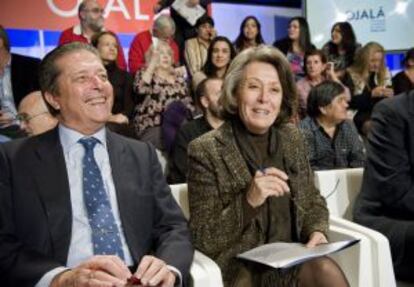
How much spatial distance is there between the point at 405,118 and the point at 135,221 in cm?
105

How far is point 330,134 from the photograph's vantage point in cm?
378

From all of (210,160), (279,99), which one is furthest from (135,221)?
(279,99)

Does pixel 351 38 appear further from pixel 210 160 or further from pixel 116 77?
pixel 210 160

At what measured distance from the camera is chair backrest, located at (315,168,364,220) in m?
2.47

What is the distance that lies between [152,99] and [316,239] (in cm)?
239

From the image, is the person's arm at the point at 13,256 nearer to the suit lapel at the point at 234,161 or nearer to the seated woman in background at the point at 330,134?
the suit lapel at the point at 234,161

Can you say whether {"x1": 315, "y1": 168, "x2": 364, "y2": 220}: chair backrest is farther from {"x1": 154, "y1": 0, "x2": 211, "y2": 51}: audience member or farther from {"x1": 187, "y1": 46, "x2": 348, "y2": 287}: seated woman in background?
{"x1": 154, "y1": 0, "x2": 211, "y2": 51}: audience member

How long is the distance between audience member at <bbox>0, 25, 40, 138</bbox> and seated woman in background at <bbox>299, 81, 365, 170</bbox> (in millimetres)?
1892

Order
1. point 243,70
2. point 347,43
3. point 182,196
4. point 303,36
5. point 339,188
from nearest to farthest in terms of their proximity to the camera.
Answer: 1. point 243,70
2. point 182,196
3. point 339,188
4. point 303,36
5. point 347,43

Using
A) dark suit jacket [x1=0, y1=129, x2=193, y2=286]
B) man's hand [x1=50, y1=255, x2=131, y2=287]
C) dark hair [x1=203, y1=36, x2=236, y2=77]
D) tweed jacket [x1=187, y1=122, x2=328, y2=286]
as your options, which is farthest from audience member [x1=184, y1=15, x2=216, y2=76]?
man's hand [x1=50, y1=255, x2=131, y2=287]

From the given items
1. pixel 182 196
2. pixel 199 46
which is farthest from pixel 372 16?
pixel 182 196

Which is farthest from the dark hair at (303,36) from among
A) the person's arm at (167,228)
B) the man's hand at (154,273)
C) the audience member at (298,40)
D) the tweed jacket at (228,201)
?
the man's hand at (154,273)

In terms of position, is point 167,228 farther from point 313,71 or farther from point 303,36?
point 303,36

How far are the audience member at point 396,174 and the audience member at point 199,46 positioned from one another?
2.85 metres
